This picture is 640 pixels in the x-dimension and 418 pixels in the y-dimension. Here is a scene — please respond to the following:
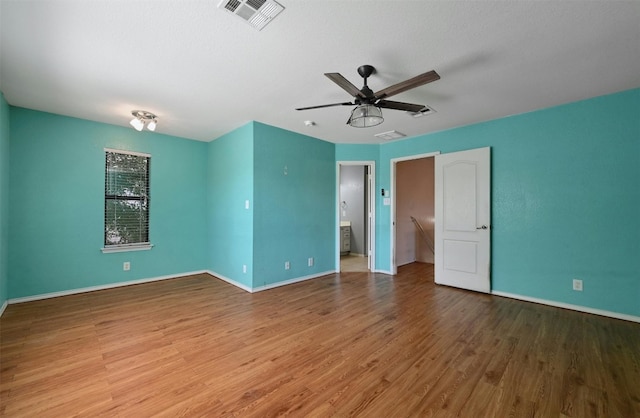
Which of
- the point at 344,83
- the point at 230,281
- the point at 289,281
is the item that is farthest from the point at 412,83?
the point at 230,281

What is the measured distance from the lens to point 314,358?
2248 millimetres

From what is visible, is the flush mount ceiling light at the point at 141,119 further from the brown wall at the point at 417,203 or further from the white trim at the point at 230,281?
the brown wall at the point at 417,203

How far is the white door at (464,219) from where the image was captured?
3932 millimetres

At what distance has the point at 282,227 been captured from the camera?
14.4ft

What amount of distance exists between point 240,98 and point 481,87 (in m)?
2.75

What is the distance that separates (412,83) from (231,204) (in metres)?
3.41

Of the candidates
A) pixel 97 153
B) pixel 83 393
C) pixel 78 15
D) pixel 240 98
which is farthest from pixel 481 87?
pixel 97 153

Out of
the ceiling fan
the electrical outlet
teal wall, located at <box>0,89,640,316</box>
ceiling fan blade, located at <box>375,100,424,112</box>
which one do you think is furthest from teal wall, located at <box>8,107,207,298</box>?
the electrical outlet

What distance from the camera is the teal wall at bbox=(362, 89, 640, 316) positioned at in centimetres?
299

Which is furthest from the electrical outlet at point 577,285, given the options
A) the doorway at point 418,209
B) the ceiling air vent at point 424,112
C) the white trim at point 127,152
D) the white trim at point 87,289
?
the white trim at point 127,152

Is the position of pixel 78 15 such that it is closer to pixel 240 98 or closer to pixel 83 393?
pixel 240 98

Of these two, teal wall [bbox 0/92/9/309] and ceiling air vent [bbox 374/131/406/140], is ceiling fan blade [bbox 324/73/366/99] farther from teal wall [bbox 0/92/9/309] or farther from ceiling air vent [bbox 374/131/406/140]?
teal wall [bbox 0/92/9/309]

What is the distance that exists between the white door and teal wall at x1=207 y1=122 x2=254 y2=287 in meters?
3.09

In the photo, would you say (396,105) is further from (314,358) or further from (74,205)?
(74,205)
